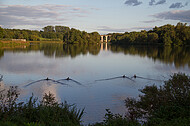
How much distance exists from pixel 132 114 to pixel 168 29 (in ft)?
252

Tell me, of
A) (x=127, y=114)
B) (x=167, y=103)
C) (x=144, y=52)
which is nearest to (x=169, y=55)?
(x=144, y=52)

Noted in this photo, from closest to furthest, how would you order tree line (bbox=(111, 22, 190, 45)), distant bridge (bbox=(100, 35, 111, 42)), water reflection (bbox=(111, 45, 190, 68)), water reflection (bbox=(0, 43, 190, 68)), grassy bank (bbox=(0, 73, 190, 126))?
grassy bank (bbox=(0, 73, 190, 126)) < water reflection (bbox=(111, 45, 190, 68)) < water reflection (bbox=(0, 43, 190, 68)) < tree line (bbox=(111, 22, 190, 45)) < distant bridge (bbox=(100, 35, 111, 42))

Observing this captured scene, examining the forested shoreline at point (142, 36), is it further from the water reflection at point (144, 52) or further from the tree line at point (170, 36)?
the water reflection at point (144, 52)

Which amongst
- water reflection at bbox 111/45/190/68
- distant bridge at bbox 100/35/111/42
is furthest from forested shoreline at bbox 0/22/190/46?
distant bridge at bbox 100/35/111/42

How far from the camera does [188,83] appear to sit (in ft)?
23.8

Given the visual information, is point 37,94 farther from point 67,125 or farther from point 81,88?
point 67,125

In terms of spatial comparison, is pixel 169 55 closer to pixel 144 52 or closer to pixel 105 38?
pixel 144 52

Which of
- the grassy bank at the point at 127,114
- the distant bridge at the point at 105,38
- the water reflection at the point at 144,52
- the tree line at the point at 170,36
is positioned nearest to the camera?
Answer: the grassy bank at the point at 127,114

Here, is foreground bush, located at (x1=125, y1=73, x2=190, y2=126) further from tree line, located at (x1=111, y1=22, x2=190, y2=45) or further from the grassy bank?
tree line, located at (x1=111, y1=22, x2=190, y2=45)

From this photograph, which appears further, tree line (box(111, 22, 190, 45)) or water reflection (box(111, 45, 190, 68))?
tree line (box(111, 22, 190, 45))

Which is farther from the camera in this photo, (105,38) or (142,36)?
(105,38)

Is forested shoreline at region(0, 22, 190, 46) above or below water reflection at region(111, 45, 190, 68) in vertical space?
above

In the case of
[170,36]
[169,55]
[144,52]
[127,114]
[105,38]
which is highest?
[105,38]

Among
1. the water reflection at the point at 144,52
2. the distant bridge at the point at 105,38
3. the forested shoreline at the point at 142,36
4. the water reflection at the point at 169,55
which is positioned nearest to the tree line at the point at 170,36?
the forested shoreline at the point at 142,36
